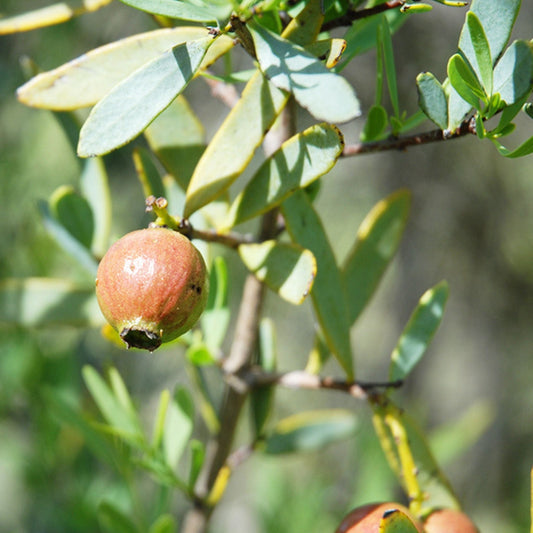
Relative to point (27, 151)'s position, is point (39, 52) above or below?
above

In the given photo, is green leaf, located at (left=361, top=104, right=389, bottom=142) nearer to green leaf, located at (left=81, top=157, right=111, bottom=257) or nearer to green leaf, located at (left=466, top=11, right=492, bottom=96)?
green leaf, located at (left=466, top=11, right=492, bottom=96)

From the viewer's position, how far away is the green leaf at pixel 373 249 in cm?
66

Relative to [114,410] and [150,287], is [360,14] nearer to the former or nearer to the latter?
[150,287]

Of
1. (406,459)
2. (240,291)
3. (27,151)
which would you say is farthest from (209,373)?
(406,459)

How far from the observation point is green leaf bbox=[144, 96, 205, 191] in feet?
1.90

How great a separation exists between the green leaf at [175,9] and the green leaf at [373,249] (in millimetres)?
317

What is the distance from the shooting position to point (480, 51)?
16.3 inches

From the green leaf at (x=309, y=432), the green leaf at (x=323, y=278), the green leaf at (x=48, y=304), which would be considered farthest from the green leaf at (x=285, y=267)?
the green leaf at (x=309, y=432)

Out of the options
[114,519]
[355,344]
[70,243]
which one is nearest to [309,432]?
[114,519]

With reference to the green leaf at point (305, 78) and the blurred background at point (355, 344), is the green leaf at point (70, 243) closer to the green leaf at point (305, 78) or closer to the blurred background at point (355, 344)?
the blurred background at point (355, 344)

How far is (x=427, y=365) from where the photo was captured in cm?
192

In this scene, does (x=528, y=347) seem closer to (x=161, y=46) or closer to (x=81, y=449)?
(x=81, y=449)

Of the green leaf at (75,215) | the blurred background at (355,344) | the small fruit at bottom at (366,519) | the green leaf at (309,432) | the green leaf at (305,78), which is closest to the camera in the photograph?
the green leaf at (305,78)

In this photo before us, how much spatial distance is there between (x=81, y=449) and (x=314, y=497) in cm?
37
